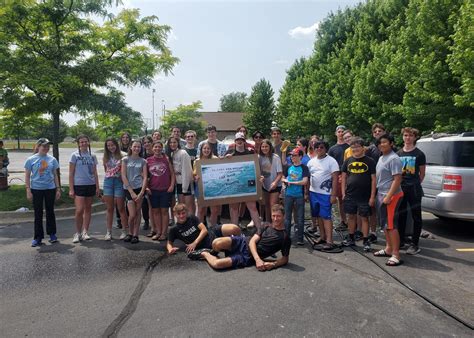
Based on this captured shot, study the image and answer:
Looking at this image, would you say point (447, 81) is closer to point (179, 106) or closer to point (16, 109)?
point (16, 109)

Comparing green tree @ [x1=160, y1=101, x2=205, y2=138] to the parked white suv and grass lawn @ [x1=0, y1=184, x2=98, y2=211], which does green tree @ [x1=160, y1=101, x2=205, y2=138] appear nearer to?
grass lawn @ [x1=0, y1=184, x2=98, y2=211]

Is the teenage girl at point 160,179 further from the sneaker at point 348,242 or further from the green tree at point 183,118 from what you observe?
the green tree at point 183,118

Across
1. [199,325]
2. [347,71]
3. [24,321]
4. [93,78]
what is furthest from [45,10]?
[347,71]

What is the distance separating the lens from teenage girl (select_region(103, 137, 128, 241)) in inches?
243

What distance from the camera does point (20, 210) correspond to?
26.6 ft

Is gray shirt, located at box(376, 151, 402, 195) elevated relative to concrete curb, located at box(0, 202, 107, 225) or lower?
elevated

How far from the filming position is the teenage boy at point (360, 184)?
210 inches

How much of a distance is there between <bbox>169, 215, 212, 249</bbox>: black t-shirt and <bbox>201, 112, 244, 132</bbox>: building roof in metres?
64.7

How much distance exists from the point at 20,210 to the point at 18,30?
4500 mm

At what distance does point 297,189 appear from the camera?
585cm

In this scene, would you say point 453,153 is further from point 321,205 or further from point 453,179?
point 321,205

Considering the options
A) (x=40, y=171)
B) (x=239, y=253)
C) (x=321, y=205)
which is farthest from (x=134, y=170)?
(x=321, y=205)

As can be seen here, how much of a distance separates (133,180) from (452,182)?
548 centimetres

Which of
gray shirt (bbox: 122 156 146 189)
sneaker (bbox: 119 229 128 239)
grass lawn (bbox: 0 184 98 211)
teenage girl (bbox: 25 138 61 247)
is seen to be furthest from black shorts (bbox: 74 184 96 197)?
grass lawn (bbox: 0 184 98 211)
